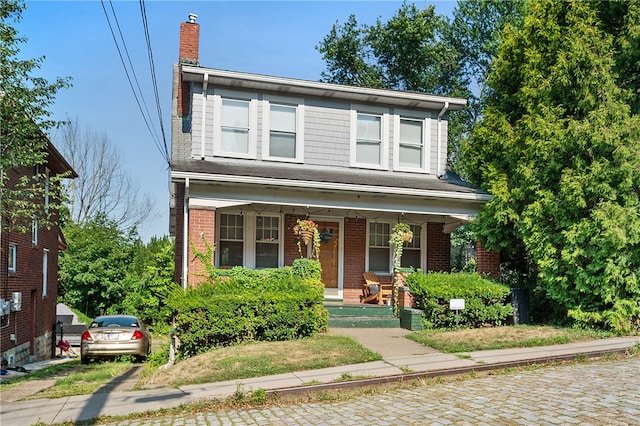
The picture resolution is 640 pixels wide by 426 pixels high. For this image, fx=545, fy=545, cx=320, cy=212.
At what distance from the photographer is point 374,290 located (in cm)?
1541

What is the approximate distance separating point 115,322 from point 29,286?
4.48 m

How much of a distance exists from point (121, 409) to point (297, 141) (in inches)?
387

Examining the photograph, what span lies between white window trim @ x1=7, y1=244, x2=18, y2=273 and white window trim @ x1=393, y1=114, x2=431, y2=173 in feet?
38.2

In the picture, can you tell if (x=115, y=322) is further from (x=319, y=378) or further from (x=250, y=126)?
(x=319, y=378)

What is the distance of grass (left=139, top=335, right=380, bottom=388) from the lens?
8688 mm

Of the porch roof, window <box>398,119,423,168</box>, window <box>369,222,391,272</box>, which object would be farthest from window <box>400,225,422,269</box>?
window <box>398,119,423,168</box>

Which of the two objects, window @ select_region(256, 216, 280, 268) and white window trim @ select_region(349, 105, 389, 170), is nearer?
window @ select_region(256, 216, 280, 268)

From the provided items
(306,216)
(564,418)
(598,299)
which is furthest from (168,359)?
(598,299)

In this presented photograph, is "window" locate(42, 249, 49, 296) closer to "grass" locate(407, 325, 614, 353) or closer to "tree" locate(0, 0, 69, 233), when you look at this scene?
"tree" locate(0, 0, 69, 233)

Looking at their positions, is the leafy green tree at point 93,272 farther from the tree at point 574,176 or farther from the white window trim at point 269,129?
the tree at point 574,176

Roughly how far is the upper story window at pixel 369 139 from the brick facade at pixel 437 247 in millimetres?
2736

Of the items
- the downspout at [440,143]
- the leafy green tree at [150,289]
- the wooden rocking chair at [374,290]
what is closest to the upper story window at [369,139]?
the downspout at [440,143]

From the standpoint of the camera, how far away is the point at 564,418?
5.97m

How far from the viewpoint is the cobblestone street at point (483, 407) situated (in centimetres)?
608
